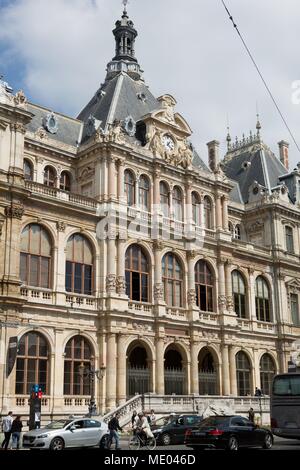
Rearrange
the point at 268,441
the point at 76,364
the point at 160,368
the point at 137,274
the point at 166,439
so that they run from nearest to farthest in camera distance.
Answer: the point at 268,441 → the point at 166,439 → the point at 76,364 → the point at 160,368 → the point at 137,274

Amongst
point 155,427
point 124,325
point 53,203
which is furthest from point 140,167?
point 155,427

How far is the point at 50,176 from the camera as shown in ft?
134

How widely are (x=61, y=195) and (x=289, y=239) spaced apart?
83.8 feet

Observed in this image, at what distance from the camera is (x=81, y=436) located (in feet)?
76.4

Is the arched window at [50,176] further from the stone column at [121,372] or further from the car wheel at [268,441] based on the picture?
the car wheel at [268,441]

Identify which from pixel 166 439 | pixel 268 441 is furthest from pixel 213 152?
pixel 268 441

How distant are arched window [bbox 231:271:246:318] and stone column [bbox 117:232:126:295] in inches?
492

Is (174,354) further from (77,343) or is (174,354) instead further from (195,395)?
(77,343)

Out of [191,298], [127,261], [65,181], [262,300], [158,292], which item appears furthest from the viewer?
[262,300]

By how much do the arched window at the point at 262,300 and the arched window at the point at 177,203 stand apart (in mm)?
10784

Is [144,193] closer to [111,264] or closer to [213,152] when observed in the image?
[111,264]

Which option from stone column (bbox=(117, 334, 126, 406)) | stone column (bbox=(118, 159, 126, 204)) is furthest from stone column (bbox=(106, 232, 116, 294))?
stone column (bbox=(117, 334, 126, 406))

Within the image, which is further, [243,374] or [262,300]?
[262,300]

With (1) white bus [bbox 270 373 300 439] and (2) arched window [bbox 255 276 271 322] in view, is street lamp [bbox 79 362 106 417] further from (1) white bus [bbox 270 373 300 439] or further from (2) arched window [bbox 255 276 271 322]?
(2) arched window [bbox 255 276 271 322]
